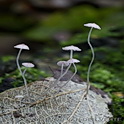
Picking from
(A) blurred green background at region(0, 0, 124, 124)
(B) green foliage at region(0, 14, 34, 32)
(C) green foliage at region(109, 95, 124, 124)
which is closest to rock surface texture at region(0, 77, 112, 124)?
(C) green foliage at region(109, 95, 124, 124)

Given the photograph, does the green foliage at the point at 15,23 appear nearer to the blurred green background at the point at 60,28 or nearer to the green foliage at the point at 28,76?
the blurred green background at the point at 60,28

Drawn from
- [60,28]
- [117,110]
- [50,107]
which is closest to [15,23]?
[60,28]

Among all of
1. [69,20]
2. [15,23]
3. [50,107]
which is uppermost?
[50,107]

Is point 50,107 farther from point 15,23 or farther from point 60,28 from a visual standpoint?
point 15,23

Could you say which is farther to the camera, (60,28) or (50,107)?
(60,28)

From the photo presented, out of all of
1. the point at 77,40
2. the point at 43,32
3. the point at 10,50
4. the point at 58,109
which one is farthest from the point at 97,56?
the point at 43,32

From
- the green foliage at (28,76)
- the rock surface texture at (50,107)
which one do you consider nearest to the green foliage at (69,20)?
the green foliage at (28,76)

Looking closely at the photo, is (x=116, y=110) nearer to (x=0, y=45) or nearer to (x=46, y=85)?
(x=46, y=85)

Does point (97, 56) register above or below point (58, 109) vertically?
below

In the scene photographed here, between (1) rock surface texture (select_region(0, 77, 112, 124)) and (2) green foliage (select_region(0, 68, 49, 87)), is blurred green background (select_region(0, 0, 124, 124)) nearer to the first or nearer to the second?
(2) green foliage (select_region(0, 68, 49, 87))
